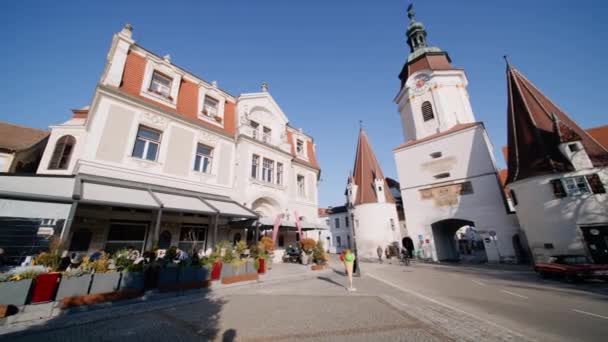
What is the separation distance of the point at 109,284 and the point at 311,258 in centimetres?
1066

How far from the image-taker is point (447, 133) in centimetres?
2338

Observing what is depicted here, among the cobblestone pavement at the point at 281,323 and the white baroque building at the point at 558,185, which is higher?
the white baroque building at the point at 558,185

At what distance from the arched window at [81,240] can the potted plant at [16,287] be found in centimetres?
490

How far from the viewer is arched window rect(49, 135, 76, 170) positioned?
11.4 m

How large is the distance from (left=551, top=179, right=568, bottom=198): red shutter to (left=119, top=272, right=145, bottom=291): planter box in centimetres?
2274

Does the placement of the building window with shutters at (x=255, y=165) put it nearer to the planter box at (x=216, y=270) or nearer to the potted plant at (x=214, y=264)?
the potted plant at (x=214, y=264)

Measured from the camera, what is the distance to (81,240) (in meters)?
9.04

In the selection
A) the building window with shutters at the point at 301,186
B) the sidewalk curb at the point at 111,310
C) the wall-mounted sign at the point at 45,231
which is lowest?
the sidewalk curb at the point at 111,310

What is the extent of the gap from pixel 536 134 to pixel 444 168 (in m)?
7.59

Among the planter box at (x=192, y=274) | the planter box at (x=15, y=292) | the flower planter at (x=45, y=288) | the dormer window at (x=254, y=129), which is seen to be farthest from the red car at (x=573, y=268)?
the planter box at (x=15, y=292)

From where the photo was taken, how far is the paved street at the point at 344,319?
13.1ft

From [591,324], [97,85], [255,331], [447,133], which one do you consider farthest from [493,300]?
[447,133]

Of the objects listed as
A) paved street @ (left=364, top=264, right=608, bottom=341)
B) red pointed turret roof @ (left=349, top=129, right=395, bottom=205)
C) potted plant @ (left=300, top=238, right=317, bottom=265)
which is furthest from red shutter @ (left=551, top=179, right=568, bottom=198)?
potted plant @ (left=300, top=238, right=317, bottom=265)

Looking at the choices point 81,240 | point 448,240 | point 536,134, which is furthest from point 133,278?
point 448,240
